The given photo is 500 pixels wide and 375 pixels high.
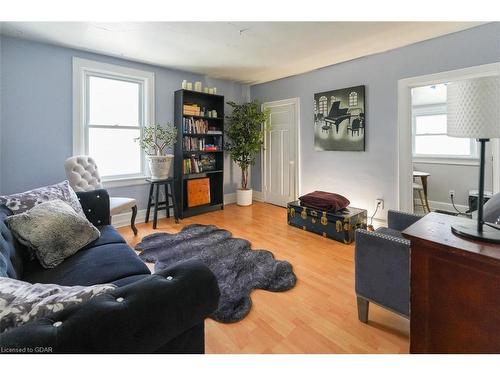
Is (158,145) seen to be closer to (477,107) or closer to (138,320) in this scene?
(138,320)

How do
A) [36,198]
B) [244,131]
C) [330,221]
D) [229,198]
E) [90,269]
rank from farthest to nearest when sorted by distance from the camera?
[229,198], [244,131], [330,221], [36,198], [90,269]

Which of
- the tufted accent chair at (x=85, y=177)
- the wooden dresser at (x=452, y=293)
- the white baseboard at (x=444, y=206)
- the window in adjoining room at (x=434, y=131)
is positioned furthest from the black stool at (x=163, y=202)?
the white baseboard at (x=444, y=206)

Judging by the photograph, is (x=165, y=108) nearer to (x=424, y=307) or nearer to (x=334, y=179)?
(x=334, y=179)

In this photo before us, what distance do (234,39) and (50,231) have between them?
2.71 meters

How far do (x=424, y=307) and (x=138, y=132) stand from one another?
4008mm

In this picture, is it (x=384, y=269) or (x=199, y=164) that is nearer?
(x=384, y=269)

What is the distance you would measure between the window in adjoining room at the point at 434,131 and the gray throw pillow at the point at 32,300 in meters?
5.16

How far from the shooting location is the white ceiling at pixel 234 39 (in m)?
2.74

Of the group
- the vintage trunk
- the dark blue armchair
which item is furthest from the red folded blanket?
the dark blue armchair

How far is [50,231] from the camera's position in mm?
1624

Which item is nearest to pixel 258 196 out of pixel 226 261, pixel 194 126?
pixel 194 126

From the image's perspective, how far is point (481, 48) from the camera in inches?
104

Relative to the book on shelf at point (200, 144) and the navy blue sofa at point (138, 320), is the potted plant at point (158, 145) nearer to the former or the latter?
the book on shelf at point (200, 144)
